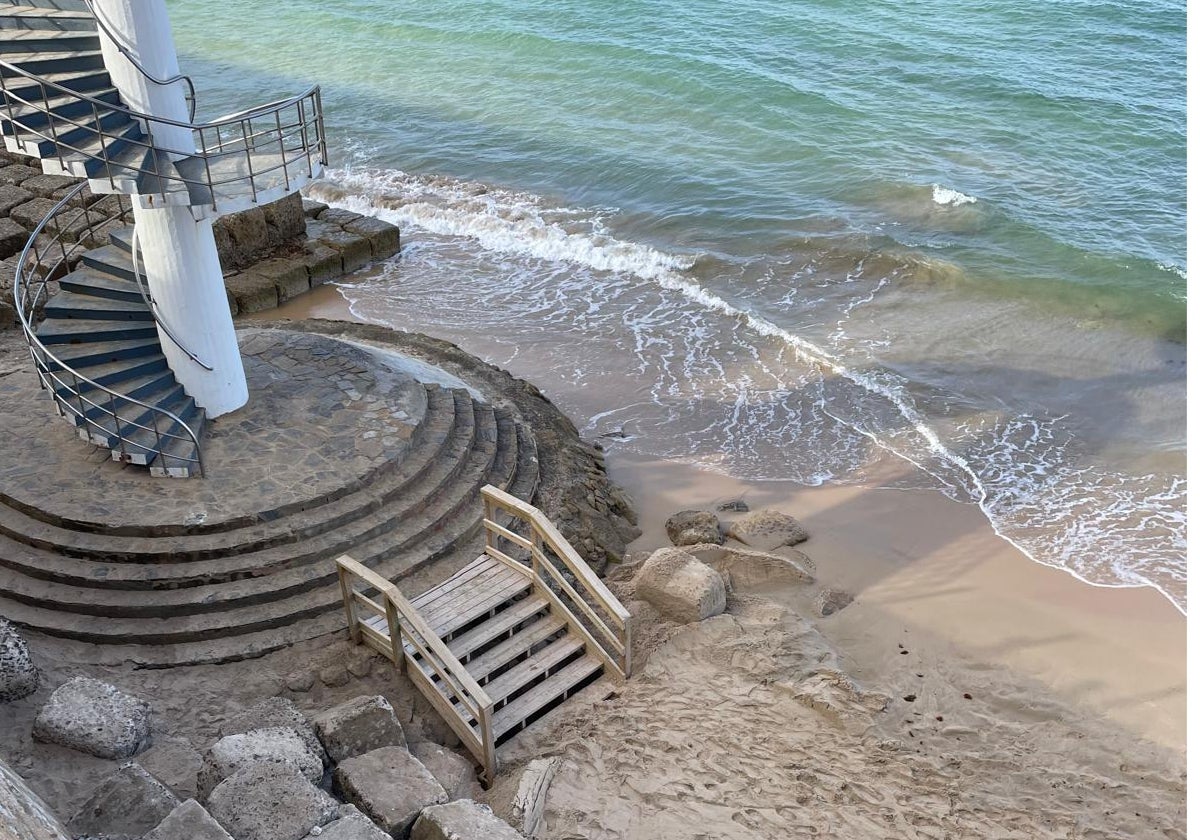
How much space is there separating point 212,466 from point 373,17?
28439 mm

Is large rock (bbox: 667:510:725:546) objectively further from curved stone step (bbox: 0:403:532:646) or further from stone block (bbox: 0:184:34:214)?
stone block (bbox: 0:184:34:214)

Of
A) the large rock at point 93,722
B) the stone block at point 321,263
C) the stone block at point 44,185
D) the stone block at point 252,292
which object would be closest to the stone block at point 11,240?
the stone block at point 44,185

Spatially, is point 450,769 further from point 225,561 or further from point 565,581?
point 225,561

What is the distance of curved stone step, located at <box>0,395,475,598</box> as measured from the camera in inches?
352

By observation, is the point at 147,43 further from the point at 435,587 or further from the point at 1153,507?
the point at 1153,507

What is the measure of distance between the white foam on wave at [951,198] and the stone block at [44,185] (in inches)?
626

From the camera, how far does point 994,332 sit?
16.2 meters

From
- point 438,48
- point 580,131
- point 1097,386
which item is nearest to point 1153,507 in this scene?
point 1097,386

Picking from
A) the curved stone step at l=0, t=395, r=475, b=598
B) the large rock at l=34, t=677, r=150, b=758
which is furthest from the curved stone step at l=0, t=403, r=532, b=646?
the large rock at l=34, t=677, r=150, b=758

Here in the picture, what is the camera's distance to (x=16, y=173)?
731 inches

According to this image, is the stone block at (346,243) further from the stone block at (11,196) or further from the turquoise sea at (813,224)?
the stone block at (11,196)

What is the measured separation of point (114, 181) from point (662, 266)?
11423 millimetres

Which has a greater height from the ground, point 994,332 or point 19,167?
point 19,167

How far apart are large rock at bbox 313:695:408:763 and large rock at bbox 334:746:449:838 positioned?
218 mm
